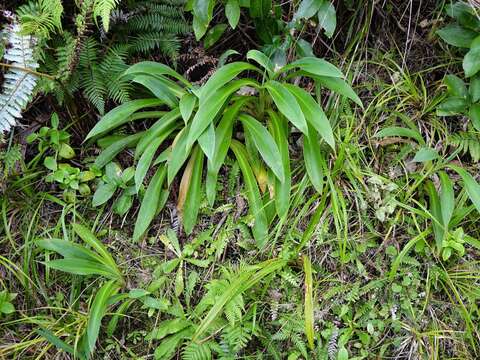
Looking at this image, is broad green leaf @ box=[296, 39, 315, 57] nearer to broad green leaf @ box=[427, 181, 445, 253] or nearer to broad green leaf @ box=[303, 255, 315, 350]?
broad green leaf @ box=[427, 181, 445, 253]

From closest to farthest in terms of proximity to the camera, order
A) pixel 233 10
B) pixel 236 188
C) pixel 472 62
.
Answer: pixel 472 62
pixel 233 10
pixel 236 188

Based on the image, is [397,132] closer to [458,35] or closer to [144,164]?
[458,35]

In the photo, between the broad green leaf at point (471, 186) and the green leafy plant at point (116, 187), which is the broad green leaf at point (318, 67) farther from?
the green leafy plant at point (116, 187)

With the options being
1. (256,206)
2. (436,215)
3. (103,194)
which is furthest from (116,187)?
(436,215)

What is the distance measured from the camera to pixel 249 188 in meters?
1.96

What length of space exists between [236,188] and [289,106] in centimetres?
47

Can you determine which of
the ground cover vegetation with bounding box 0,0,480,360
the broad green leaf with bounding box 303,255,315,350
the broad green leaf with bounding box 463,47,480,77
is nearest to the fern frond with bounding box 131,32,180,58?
the ground cover vegetation with bounding box 0,0,480,360

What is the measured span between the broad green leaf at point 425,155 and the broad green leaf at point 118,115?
3.76 ft

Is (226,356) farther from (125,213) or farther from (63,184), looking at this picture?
(63,184)

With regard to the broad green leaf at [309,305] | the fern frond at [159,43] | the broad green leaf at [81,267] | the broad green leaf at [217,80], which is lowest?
the broad green leaf at [309,305]

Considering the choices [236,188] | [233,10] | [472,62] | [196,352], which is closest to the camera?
[196,352]

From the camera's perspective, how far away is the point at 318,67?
1871mm

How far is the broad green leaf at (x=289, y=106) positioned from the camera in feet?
5.86

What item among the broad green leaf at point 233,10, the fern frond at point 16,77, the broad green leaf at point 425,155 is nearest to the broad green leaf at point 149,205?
the fern frond at point 16,77
